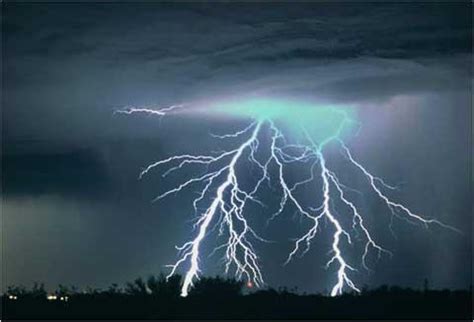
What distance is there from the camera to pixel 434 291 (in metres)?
17.4

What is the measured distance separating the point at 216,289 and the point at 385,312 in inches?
188

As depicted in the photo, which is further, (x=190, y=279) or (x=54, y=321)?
(x=190, y=279)

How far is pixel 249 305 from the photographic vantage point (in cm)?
1595

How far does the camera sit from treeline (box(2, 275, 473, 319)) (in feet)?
49.5

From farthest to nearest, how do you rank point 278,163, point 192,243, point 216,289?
point 278,163
point 192,243
point 216,289

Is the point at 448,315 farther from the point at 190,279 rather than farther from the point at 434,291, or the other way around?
the point at 190,279

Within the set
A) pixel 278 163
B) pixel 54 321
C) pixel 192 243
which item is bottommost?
pixel 54 321

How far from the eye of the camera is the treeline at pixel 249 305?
1508 centimetres

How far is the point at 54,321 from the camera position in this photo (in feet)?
49.2

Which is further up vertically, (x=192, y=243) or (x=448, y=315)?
(x=192, y=243)

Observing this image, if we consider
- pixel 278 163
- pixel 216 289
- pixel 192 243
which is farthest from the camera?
pixel 278 163

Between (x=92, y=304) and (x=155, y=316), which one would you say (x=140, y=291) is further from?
(x=155, y=316)

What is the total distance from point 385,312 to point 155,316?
12.5ft

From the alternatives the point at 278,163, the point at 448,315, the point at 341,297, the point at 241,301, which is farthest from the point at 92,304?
the point at 278,163
